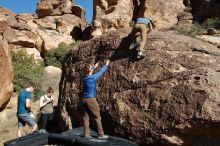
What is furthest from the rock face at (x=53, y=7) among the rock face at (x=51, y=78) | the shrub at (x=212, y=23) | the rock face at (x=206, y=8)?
the shrub at (x=212, y=23)

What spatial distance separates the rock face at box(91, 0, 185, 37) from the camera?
110 feet

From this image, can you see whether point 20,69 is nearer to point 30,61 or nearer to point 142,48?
point 30,61

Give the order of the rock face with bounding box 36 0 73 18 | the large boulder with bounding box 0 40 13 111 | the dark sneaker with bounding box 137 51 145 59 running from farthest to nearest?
the rock face with bounding box 36 0 73 18 → the large boulder with bounding box 0 40 13 111 → the dark sneaker with bounding box 137 51 145 59

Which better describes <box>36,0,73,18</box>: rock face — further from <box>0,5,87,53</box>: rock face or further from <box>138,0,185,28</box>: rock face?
<box>138,0,185,28</box>: rock face

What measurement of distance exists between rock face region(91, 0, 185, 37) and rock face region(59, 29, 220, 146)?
75.4 ft

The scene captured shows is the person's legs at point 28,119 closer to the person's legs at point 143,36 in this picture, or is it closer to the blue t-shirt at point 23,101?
the blue t-shirt at point 23,101

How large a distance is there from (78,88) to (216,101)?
408 centimetres

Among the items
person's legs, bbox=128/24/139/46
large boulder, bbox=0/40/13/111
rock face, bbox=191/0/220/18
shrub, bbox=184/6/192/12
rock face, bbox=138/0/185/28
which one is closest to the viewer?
person's legs, bbox=128/24/139/46

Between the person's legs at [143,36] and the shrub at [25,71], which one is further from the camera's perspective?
the shrub at [25,71]

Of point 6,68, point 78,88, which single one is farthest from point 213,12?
point 78,88

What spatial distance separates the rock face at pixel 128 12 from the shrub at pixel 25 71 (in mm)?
6087

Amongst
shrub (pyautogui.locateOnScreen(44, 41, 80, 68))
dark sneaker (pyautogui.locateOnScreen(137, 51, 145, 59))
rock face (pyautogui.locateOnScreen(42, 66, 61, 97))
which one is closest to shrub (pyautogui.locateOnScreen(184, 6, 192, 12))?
shrub (pyautogui.locateOnScreen(44, 41, 80, 68))

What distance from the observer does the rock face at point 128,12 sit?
1320 inches

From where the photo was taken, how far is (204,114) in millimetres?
8188
